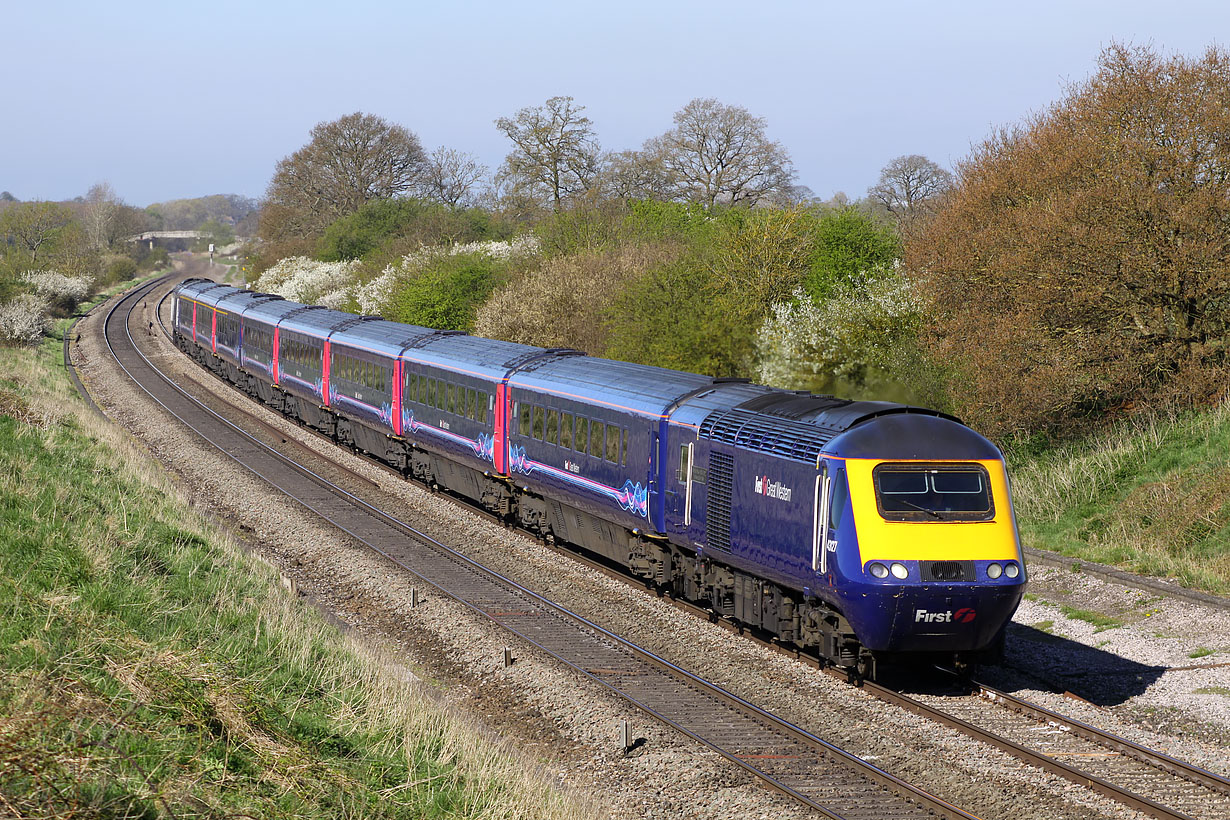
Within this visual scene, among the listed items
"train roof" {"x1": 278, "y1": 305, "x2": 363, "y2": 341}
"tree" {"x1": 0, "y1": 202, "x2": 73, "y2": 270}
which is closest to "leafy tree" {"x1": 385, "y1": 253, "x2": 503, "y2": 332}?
"train roof" {"x1": 278, "y1": 305, "x2": 363, "y2": 341}

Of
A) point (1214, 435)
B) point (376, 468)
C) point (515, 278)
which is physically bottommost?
point (376, 468)

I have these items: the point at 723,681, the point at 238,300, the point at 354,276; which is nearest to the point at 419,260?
the point at 238,300

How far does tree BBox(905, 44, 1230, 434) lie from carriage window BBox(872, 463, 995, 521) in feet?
41.5

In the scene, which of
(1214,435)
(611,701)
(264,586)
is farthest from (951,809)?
(1214,435)

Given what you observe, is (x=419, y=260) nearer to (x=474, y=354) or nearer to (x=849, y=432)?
(x=474, y=354)

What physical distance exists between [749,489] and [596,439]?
4.39 metres

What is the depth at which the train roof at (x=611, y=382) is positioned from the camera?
16.5 m

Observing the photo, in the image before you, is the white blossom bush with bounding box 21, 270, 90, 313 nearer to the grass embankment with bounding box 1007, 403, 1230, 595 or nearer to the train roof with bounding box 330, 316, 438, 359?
the train roof with bounding box 330, 316, 438, 359

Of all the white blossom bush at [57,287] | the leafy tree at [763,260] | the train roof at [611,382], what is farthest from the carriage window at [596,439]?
the white blossom bush at [57,287]

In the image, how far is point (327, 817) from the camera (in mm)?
8047

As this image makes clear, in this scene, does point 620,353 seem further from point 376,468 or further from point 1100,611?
point 1100,611

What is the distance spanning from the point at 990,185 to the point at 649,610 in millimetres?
16091

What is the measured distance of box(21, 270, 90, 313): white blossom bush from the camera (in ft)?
214

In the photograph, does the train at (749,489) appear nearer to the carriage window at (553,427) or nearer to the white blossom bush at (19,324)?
the carriage window at (553,427)
